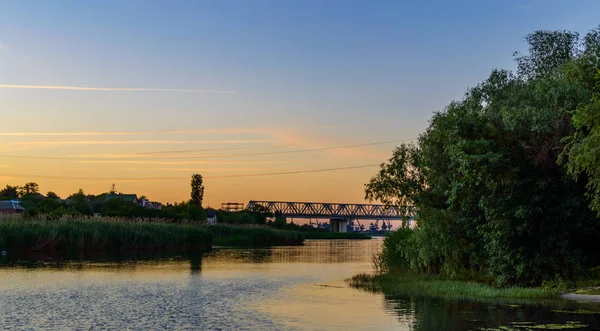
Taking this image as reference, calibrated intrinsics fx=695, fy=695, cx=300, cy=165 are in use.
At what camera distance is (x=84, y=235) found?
224ft

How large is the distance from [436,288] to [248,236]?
80.4 m

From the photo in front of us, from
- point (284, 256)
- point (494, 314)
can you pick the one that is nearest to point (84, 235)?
point (284, 256)

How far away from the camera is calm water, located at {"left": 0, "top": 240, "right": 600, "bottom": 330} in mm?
24672

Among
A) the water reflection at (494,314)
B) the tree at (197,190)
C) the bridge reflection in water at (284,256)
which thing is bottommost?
the water reflection at (494,314)

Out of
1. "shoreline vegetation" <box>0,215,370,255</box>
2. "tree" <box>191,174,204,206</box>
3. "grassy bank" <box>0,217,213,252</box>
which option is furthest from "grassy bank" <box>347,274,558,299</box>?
"tree" <box>191,174,204,206</box>

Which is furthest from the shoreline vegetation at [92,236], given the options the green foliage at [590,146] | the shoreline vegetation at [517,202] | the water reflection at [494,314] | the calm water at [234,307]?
the green foliage at [590,146]

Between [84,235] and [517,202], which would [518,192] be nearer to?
[517,202]

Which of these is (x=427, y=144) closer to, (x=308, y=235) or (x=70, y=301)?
(x=70, y=301)

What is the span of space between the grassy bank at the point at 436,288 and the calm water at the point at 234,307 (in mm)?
1624

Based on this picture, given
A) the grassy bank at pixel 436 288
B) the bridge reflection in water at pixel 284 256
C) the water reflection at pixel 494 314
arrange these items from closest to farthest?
1. the water reflection at pixel 494 314
2. the grassy bank at pixel 436 288
3. the bridge reflection in water at pixel 284 256

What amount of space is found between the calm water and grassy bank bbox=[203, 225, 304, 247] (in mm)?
65206

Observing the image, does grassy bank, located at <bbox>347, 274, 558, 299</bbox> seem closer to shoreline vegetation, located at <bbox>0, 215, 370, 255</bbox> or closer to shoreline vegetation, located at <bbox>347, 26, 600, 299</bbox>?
shoreline vegetation, located at <bbox>347, 26, 600, 299</bbox>

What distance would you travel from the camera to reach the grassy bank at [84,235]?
213 ft

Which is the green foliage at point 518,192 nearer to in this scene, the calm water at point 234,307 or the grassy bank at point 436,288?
the grassy bank at point 436,288
